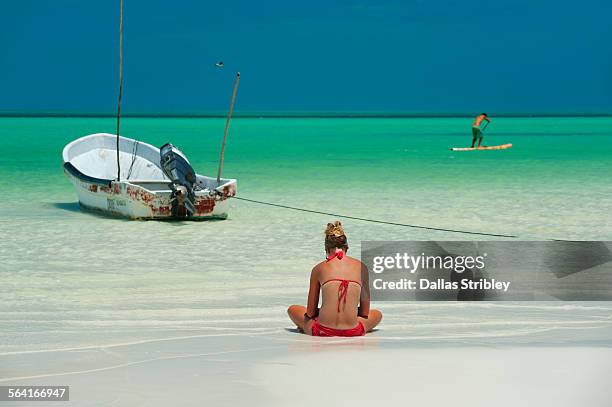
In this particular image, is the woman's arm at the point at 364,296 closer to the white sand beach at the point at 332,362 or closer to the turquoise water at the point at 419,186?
the white sand beach at the point at 332,362

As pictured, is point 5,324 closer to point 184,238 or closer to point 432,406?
point 432,406

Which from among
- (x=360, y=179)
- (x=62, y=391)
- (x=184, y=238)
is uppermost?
(x=360, y=179)

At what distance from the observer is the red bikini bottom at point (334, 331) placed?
20.3ft

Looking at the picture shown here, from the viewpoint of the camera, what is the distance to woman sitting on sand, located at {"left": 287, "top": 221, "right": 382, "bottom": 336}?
19.8ft

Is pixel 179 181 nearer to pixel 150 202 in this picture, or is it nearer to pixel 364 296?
pixel 150 202

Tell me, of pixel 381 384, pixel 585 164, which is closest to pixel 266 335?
Result: pixel 381 384

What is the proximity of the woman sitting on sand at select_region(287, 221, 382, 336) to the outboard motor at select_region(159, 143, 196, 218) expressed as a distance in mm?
7575

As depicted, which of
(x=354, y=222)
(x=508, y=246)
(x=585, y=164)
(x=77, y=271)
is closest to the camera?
(x=77, y=271)

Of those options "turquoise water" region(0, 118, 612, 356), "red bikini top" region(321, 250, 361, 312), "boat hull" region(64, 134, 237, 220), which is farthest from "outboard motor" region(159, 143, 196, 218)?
"red bikini top" region(321, 250, 361, 312)

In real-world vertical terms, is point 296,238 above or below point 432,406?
above

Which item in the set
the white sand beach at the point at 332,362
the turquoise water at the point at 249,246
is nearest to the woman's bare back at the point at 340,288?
the white sand beach at the point at 332,362

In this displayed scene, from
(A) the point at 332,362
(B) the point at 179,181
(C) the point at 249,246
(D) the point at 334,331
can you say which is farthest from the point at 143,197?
(A) the point at 332,362

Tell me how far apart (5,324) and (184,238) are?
521 cm

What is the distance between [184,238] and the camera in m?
12.3
